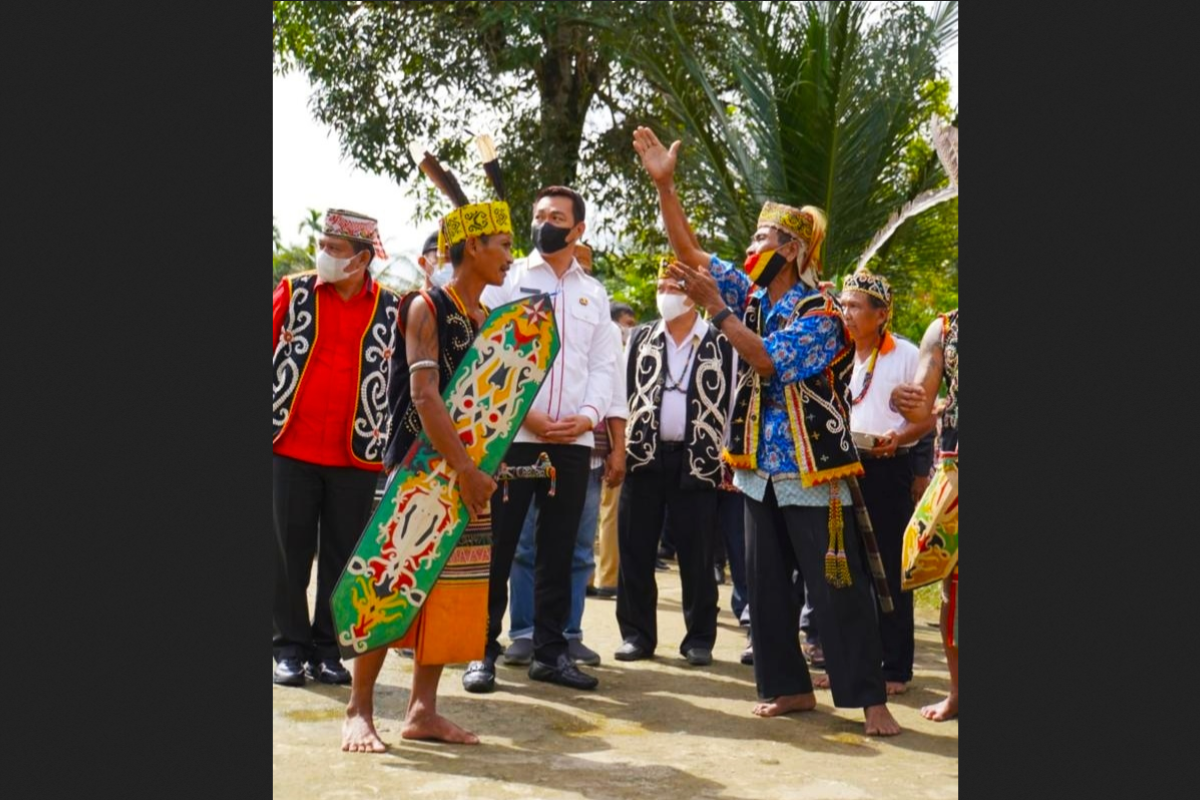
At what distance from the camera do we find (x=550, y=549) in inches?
254

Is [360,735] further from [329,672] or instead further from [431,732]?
[329,672]

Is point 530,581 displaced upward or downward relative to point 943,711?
upward

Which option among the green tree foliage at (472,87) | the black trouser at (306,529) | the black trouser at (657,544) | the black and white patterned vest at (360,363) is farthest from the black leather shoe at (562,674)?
the green tree foliage at (472,87)

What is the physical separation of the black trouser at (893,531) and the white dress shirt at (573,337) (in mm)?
1378

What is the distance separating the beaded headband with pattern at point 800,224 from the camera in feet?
18.4

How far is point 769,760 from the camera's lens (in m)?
5.04

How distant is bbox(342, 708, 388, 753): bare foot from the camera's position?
16.0 feet

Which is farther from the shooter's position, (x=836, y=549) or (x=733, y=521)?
(x=733, y=521)

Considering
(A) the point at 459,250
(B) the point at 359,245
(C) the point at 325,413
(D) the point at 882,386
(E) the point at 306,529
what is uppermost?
(B) the point at 359,245

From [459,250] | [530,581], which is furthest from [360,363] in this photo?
[530,581]

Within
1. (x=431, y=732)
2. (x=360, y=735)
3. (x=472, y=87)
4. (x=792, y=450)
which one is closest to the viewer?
(x=360, y=735)

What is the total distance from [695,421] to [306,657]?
91.6 inches

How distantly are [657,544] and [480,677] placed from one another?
58.4 inches

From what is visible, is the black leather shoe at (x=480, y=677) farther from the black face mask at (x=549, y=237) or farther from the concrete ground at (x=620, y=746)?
the black face mask at (x=549, y=237)
